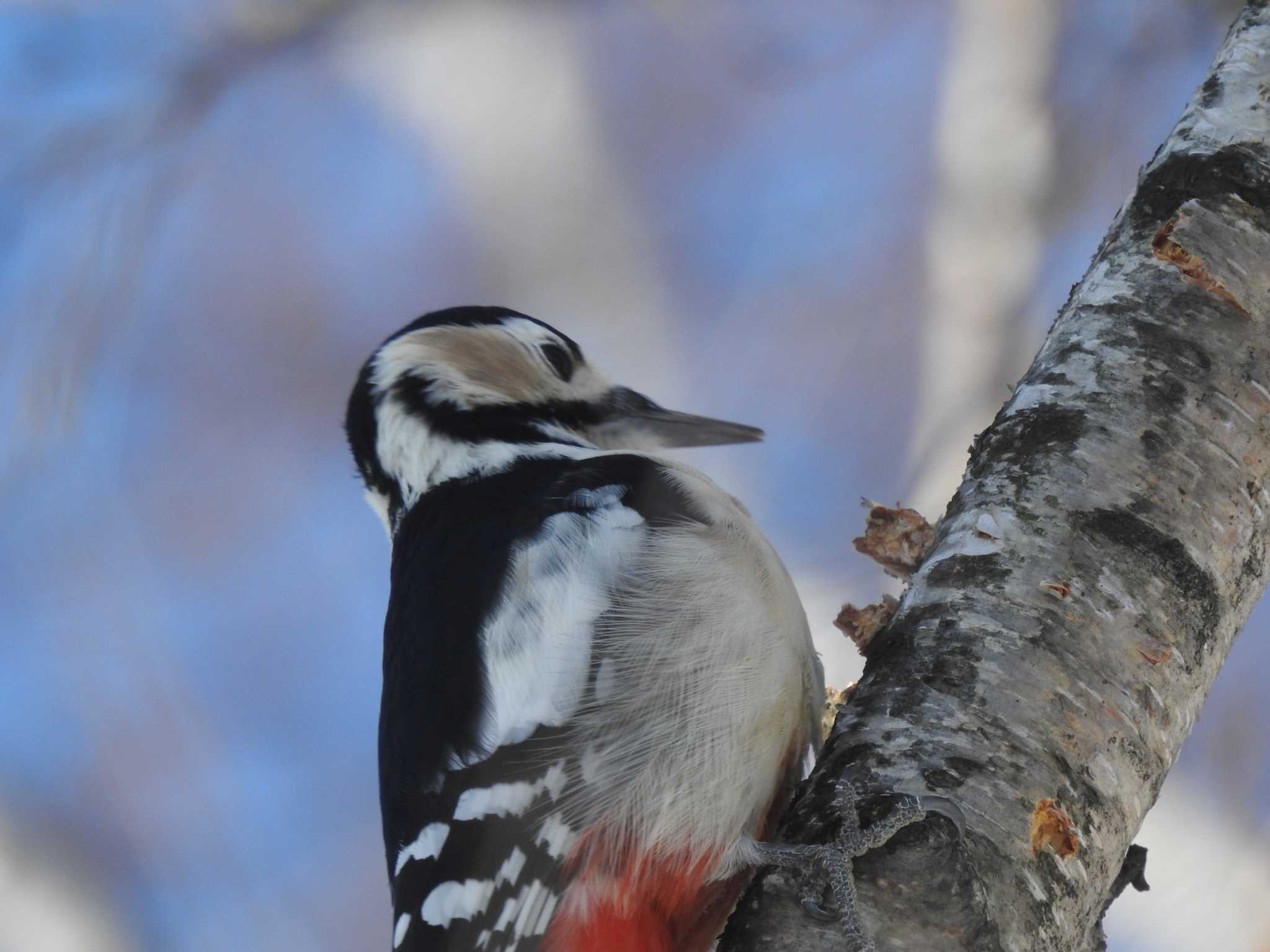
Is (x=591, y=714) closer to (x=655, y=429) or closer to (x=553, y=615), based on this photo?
(x=553, y=615)

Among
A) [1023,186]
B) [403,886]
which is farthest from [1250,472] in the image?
[1023,186]

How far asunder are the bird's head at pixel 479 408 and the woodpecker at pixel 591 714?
→ 154 mm

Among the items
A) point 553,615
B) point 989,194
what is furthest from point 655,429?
point 989,194

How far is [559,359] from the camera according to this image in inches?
72.8

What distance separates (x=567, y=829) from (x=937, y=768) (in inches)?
14.0

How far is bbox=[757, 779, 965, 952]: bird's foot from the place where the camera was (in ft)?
3.17

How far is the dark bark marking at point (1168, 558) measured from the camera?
1.18 metres

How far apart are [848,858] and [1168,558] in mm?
448

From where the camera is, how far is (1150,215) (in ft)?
4.68

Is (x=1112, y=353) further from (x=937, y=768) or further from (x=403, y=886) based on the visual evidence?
(x=403, y=886)

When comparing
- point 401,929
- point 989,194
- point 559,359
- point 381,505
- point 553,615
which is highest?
point 989,194

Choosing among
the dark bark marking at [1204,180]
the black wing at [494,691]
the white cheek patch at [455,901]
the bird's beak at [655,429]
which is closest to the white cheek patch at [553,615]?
the black wing at [494,691]

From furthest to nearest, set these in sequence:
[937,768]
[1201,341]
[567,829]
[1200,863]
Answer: [1200,863] → [1201,341] → [567,829] → [937,768]

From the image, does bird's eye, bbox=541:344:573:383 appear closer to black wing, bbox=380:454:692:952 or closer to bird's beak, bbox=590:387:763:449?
bird's beak, bbox=590:387:763:449
